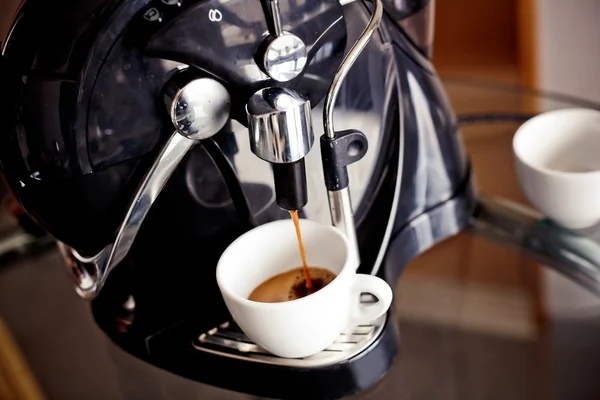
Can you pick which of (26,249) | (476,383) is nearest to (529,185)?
(476,383)

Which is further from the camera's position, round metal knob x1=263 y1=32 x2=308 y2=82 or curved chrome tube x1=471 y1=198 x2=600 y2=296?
curved chrome tube x1=471 y1=198 x2=600 y2=296

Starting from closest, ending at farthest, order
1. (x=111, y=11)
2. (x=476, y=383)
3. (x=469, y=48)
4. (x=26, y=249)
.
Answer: (x=111, y=11) < (x=476, y=383) < (x=26, y=249) < (x=469, y=48)

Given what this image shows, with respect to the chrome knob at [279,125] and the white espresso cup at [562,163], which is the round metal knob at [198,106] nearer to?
the chrome knob at [279,125]

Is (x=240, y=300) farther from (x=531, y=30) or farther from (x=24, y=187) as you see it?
(x=531, y=30)

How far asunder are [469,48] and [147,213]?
101 cm

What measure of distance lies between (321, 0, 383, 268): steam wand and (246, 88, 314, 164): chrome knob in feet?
0.09

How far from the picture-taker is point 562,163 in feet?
1.98

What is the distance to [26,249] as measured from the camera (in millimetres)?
729

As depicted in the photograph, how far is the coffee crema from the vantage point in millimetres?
490

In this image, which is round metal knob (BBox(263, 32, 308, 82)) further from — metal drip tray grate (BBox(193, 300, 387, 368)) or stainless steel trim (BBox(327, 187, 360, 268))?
metal drip tray grate (BBox(193, 300, 387, 368))

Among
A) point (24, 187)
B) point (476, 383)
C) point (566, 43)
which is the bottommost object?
point (476, 383)

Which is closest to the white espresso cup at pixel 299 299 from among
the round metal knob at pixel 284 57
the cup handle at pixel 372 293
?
the cup handle at pixel 372 293

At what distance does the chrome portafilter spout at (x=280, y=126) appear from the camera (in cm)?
40

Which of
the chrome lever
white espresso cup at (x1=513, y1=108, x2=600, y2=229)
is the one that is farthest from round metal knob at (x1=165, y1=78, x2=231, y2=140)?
white espresso cup at (x1=513, y1=108, x2=600, y2=229)
